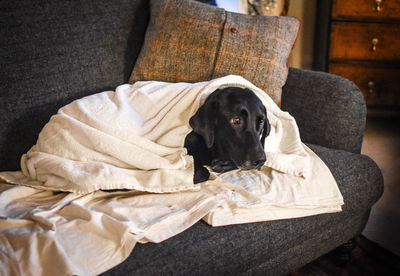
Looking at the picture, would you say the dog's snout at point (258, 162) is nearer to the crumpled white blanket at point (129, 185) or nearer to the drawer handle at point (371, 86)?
the crumpled white blanket at point (129, 185)

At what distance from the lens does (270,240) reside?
3.66 feet

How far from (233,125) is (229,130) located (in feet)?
0.07

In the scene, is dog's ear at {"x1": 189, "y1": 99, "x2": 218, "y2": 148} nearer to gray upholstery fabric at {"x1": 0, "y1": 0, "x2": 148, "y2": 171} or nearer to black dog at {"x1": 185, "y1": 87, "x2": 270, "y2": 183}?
black dog at {"x1": 185, "y1": 87, "x2": 270, "y2": 183}

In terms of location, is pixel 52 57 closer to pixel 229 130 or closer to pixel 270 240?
pixel 229 130

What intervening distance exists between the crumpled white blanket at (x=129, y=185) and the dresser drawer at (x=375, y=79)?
157cm

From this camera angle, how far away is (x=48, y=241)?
91 centimetres

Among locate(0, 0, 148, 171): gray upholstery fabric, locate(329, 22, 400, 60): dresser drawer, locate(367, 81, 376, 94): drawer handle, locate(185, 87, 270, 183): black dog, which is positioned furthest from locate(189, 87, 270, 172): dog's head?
locate(367, 81, 376, 94): drawer handle

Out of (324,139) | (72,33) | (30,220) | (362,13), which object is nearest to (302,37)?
(362,13)

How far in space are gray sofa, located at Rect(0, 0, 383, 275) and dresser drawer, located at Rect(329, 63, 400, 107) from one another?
1289 mm

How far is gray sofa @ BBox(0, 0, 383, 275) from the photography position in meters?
1.12

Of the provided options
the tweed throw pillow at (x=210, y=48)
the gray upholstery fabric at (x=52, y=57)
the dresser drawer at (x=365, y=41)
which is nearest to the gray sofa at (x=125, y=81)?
the gray upholstery fabric at (x=52, y=57)

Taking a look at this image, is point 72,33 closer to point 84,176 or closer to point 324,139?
point 84,176

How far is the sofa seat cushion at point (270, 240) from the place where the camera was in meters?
0.95

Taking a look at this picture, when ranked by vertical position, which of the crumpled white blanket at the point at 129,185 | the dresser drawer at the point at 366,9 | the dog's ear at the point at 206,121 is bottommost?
the crumpled white blanket at the point at 129,185
